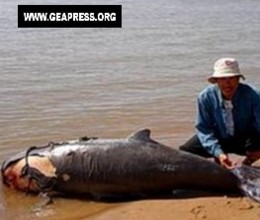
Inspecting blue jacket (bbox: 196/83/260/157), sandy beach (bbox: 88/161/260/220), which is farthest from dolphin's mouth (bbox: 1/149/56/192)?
blue jacket (bbox: 196/83/260/157)

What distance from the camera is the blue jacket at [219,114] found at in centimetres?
670

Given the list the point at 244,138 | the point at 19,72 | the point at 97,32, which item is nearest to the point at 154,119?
the point at 244,138

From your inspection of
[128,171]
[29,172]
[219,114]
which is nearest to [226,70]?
[219,114]

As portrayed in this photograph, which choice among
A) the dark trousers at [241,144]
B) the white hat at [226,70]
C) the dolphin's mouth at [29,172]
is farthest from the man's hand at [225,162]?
the dolphin's mouth at [29,172]

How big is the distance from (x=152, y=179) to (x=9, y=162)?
1540mm

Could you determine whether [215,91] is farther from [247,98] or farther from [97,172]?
[97,172]

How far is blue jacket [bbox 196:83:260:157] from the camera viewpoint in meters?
6.70

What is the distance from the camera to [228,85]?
6.52 m

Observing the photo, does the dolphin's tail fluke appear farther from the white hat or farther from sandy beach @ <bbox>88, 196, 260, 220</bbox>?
the white hat

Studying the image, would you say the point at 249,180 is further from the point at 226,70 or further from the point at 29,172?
the point at 29,172

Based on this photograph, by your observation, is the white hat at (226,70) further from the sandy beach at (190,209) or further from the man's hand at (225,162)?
the sandy beach at (190,209)

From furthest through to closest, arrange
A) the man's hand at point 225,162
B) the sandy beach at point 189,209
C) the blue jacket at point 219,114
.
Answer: the blue jacket at point 219,114
the man's hand at point 225,162
the sandy beach at point 189,209

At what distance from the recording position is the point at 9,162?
274 inches

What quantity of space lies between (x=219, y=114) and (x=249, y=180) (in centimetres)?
84
